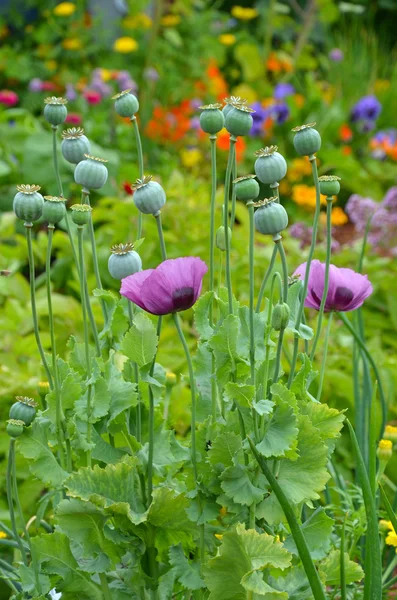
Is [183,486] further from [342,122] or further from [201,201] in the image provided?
[342,122]

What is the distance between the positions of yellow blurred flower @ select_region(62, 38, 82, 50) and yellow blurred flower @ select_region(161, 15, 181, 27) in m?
0.44

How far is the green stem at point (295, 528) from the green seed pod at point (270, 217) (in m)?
0.18

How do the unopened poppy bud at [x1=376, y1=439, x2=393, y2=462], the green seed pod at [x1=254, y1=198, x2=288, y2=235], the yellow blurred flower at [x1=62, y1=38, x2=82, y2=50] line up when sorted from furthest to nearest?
the yellow blurred flower at [x1=62, y1=38, x2=82, y2=50]
the unopened poppy bud at [x1=376, y1=439, x2=393, y2=462]
the green seed pod at [x1=254, y1=198, x2=288, y2=235]

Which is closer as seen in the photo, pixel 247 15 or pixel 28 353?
pixel 28 353

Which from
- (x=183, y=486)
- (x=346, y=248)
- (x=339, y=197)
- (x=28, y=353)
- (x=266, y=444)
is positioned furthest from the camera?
(x=339, y=197)

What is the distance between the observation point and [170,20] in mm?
4164

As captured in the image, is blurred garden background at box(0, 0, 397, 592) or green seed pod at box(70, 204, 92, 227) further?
blurred garden background at box(0, 0, 397, 592)

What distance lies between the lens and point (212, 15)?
4.43 meters

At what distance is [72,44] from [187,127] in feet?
3.03

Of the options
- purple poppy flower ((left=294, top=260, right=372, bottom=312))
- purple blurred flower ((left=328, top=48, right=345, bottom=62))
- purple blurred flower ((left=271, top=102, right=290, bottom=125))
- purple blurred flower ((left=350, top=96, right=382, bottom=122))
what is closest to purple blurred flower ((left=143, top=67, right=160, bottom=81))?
purple blurred flower ((left=271, top=102, right=290, bottom=125))

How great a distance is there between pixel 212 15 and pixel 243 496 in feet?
13.1

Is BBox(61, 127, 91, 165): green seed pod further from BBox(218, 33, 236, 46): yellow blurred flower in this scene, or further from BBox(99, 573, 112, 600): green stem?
BBox(218, 33, 236, 46): yellow blurred flower

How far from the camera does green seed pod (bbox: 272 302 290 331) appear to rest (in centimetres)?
73

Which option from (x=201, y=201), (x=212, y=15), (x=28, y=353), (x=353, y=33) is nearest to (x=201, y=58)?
(x=212, y=15)
